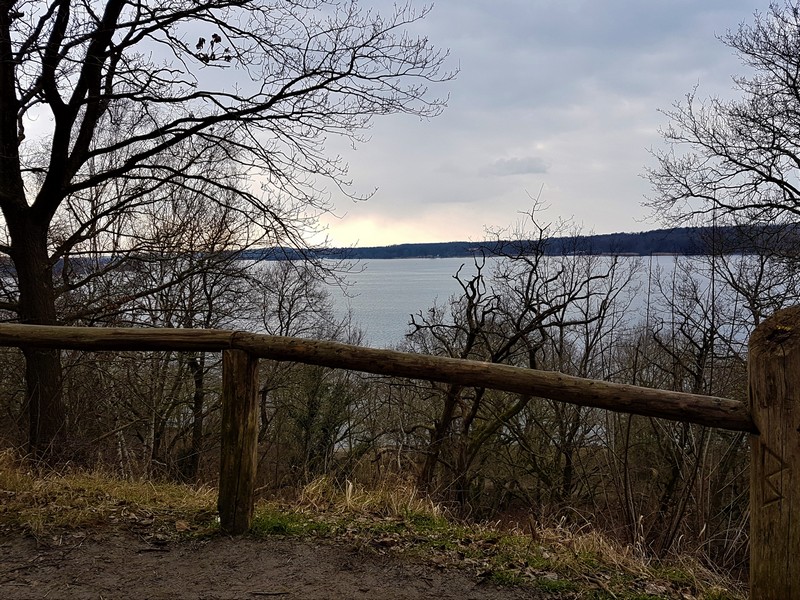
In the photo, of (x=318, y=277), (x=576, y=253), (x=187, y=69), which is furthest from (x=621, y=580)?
(x=576, y=253)

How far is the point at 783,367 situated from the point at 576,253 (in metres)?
12.5

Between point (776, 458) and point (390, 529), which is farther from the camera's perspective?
point (390, 529)

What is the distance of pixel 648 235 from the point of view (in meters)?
15.2

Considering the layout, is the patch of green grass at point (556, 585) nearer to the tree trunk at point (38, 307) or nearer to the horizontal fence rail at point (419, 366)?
the horizontal fence rail at point (419, 366)

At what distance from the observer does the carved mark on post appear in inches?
97.6

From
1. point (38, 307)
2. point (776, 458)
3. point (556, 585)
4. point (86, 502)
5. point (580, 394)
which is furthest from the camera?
point (38, 307)

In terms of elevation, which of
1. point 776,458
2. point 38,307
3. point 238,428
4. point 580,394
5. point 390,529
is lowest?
point 390,529

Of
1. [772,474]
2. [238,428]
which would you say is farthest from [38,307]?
[772,474]

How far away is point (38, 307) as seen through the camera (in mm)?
7707

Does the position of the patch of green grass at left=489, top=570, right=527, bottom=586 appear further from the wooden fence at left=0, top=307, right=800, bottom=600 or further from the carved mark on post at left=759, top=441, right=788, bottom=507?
the carved mark on post at left=759, top=441, right=788, bottom=507

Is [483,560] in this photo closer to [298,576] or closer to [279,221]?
[298,576]

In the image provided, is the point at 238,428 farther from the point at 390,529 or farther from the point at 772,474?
the point at 772,474

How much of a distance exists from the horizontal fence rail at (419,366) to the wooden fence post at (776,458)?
0.13 meters

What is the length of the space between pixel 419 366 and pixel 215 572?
1.51 m
